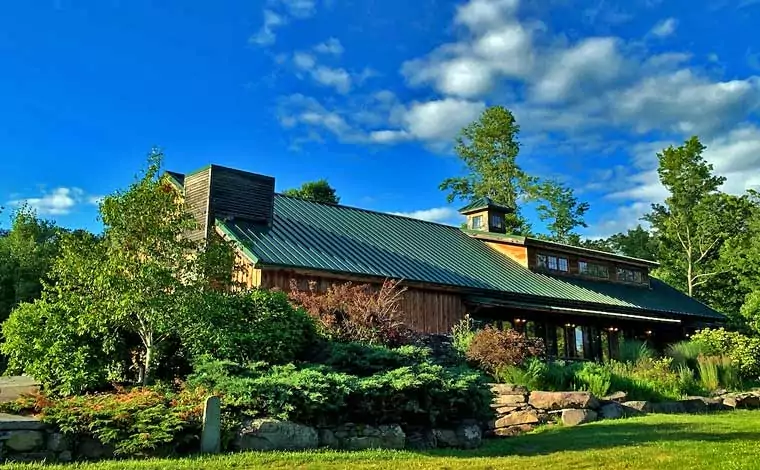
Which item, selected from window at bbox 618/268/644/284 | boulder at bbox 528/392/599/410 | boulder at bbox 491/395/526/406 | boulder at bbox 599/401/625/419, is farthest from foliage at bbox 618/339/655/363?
boulder at bbox 491/395/526/406

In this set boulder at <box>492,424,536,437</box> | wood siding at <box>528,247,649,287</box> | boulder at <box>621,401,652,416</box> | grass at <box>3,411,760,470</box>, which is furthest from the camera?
wood siding at <box>528,247,649,287</box>

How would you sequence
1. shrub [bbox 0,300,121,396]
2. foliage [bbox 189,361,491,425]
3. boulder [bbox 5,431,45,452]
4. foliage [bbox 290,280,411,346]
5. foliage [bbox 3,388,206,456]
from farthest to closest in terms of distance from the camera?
foliage [bbox 290,280,411,346], shrub [bbox 0,300,121,396], foliage [bbox 189,361,491,425], foliage [bbox 3,388,206,456], boulder [bbox 5,431,45,452]

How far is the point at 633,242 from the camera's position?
6738 centimetres

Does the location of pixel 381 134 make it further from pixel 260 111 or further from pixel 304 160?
pixel 260 111

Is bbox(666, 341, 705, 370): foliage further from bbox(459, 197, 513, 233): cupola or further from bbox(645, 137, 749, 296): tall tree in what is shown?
bbox(645, 137, 749, 296): tall tree

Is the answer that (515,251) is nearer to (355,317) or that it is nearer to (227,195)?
(227,195)

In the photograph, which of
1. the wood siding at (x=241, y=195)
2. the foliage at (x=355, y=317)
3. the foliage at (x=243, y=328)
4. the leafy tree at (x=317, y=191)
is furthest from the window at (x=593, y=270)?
the foliage at (x=243, y=328)

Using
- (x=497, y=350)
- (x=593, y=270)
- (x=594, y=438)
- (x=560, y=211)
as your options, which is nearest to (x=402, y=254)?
(x=497, y=350)

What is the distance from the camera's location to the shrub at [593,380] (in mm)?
15007

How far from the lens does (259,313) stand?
11.7 metres

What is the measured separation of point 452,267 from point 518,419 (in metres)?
10.4

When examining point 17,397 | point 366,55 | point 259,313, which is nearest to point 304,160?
point 366,55

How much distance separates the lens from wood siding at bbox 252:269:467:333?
1801 centimetres

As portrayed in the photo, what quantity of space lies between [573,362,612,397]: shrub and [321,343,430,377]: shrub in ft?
17.7
